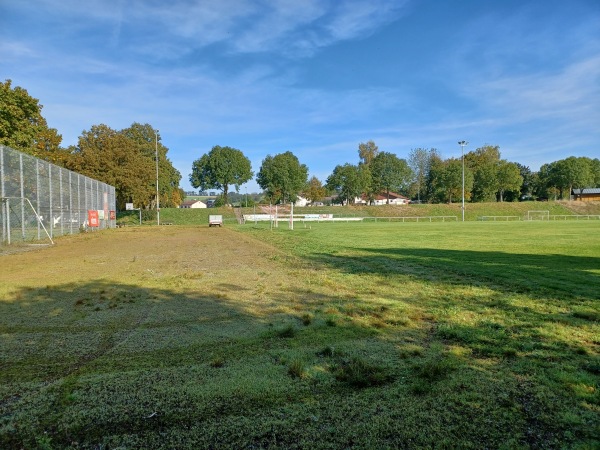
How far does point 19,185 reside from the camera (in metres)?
18.6

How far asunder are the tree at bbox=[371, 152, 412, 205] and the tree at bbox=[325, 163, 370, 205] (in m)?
4.05

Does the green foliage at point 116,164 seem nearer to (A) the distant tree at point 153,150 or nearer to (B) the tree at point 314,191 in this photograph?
(A) the distant tree at point 153,150

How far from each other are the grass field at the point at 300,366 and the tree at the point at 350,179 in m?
84.3

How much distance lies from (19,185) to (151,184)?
42204 millimetres

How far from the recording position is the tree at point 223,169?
310ft

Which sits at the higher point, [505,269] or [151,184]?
[151,184]

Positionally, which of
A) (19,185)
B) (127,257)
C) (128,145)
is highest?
(128,145)

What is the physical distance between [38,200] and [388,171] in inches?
3278

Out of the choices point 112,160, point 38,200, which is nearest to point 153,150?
point 112,160

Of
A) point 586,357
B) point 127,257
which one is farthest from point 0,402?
point 127,257

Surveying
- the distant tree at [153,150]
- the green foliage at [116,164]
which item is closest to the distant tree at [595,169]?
the distant tree at [153,150]

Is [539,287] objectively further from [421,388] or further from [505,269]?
[421,388]

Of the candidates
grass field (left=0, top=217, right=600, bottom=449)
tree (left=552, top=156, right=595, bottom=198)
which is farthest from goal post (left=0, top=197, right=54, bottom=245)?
tree (left=552, top=156, right=595, bottom=198)

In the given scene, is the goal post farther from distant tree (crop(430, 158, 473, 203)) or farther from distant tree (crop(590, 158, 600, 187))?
distant tree (crop(590, 158, 600, 187))
